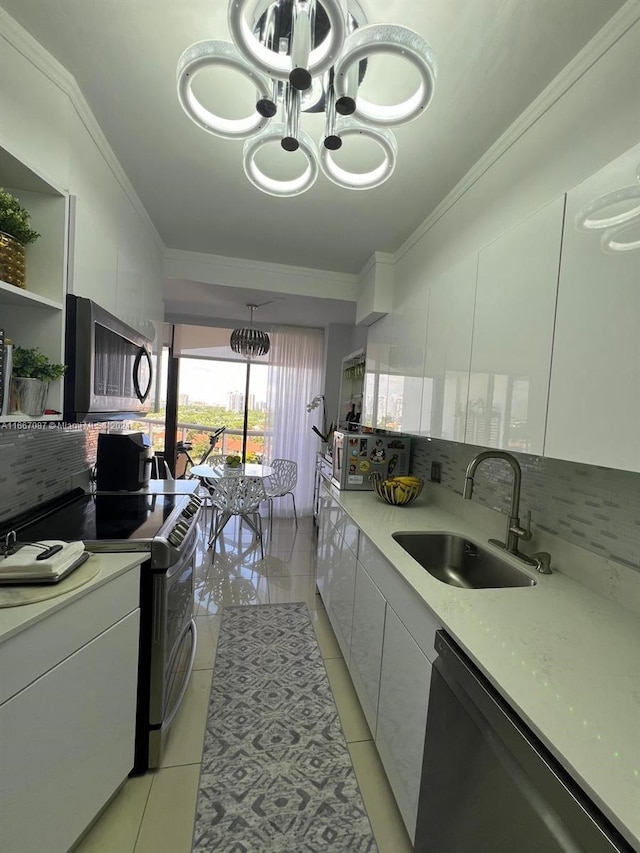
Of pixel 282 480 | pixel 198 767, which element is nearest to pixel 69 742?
pixel 198 767

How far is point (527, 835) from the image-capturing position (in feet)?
2.17

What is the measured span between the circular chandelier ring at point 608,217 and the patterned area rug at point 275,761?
1968 mm

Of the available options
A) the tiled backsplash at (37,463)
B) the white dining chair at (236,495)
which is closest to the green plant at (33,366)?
the tiled backsplash at (37,463)

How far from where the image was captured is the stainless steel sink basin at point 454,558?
1.55 metres

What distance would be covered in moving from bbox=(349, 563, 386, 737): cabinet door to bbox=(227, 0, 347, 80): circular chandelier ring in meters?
1.68

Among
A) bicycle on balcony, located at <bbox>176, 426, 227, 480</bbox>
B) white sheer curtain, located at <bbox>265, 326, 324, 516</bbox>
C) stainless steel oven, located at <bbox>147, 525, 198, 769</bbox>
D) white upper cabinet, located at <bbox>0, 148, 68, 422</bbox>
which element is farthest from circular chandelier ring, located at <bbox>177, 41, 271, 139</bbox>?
bicycle on balcony, located at <bbox>176, 426, 227, 480</bbox>

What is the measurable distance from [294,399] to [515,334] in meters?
3.67

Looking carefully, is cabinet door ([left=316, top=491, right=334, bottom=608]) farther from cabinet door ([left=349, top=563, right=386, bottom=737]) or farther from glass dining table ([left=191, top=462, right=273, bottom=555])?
glass dining table ([left=191, top=462, right=273, bottom=555])

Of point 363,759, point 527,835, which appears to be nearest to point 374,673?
point 363,759

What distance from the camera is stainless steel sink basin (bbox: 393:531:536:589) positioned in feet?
5.09

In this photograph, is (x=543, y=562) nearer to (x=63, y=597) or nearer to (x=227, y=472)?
(x=63, y=597)

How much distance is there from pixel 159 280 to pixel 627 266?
9.04 ft

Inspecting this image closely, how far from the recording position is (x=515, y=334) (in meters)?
1.19

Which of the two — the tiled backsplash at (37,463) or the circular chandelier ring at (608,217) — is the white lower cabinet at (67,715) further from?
the circular chandelier ring at (608,217)
